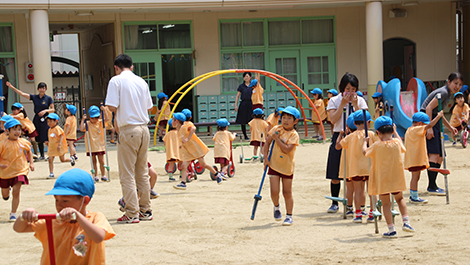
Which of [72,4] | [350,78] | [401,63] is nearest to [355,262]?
[350,78]

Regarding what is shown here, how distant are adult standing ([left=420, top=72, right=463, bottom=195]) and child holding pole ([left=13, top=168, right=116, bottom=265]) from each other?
5977mm

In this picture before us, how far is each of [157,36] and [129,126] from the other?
13.0 meters

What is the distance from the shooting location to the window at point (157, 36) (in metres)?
19.4

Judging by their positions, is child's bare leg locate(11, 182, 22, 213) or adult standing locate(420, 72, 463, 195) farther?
adult standing locate(420, 72, 463, 195)

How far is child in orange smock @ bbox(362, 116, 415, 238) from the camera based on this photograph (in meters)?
6.07

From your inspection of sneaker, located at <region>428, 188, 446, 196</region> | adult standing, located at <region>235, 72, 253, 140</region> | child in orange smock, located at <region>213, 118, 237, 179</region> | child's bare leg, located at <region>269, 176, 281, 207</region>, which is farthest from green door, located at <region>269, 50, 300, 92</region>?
child's bare leg, located at <region>269, 176, 281, 207</region>

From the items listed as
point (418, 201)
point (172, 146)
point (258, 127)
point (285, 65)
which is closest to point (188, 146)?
point (172, 146)

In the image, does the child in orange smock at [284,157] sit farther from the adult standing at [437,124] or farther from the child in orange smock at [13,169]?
the child in orange smock at [13,169]

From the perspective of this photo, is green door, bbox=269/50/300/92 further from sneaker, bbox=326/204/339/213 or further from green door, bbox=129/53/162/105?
sneaker, bbox=326/204/339/213

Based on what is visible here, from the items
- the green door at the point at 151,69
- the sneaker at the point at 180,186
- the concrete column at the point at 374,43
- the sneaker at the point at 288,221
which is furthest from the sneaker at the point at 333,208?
the green door at the point at 151,69

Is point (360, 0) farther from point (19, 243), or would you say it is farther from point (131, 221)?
point (19, 243)

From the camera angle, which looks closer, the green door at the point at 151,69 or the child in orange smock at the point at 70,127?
the child in orange smock at the point at 70,127

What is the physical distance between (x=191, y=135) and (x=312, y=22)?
37.3 feet

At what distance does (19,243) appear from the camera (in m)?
6.35
